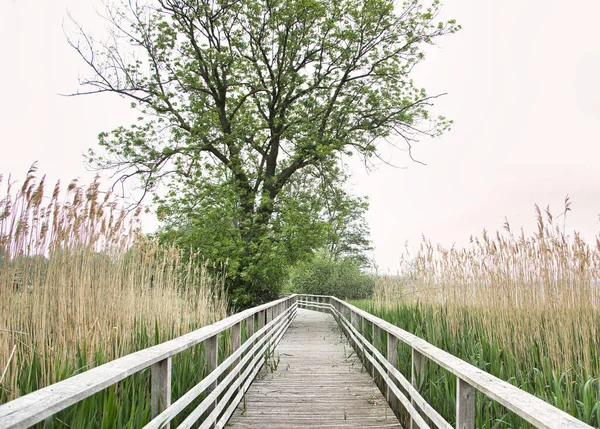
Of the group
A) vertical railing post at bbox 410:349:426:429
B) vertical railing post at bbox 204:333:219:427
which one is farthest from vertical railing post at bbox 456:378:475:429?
vertical railing post at bbox 204:333:219:427

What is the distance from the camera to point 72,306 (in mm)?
3723

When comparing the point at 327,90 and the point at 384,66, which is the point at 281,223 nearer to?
the point at 327,90

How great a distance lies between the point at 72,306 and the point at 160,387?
137 cm

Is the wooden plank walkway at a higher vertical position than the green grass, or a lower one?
lower

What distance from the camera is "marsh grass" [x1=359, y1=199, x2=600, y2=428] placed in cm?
373

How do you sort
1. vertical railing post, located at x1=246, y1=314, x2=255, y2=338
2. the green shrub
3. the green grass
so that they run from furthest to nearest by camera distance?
the green shrub → vertical railing post, located at x1=246, y1=314, x2=255, y2=338 → the green grass

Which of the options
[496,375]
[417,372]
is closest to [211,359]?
[417,372]

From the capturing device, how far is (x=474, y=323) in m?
5.51

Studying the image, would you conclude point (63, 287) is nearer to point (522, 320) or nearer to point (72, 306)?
point (72, 306)

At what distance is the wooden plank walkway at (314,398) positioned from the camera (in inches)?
176

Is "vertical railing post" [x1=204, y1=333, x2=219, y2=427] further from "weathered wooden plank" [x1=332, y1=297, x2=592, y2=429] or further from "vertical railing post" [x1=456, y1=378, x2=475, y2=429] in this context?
"vertical railing post" [x1=456, y1=378, x2=475, y2=429]

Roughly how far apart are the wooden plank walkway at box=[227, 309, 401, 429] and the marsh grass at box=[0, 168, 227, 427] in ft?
3.19

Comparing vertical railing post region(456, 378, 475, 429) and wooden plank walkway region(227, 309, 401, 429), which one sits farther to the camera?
wooden plank walkway region(227, 309, 401, 429)

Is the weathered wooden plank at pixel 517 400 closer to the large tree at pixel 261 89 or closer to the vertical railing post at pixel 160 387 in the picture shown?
the vertical railing post at pixel 160 387
